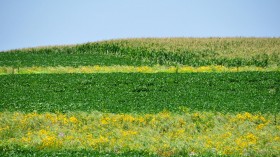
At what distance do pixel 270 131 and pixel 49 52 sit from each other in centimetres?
4381

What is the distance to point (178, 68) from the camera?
39.9 metres

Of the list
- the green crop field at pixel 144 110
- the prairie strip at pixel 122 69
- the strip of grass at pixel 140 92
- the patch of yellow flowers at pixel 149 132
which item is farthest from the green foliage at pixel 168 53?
the patch of yellow flowers at pixel 149 132

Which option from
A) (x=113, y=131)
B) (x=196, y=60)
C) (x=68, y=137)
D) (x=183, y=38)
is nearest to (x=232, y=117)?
(x=113, y=131)

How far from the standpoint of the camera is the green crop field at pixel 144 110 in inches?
716

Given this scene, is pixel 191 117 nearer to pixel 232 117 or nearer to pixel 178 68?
pixel 232 117

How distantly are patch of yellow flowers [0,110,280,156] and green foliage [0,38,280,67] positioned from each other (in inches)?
834

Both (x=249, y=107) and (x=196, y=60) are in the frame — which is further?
(x=196, y=60)

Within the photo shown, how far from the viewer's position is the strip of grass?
24781 millimetres

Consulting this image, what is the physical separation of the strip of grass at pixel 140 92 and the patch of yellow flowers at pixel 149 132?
60.5 inches

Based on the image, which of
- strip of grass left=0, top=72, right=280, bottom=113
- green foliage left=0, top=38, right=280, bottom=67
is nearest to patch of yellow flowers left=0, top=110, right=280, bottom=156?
strip of grass left=0, top=72, right=280, bottom=113

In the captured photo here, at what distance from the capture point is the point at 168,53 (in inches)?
1842

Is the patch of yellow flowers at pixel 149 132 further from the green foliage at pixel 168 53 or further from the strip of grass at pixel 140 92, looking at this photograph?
the green foliage at pixel 168 53

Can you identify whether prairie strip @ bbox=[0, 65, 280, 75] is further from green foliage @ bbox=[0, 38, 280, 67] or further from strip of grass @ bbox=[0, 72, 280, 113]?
strip of grass @ bbox=[0, 72, 280, 113]

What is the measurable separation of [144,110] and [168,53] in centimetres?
2366
